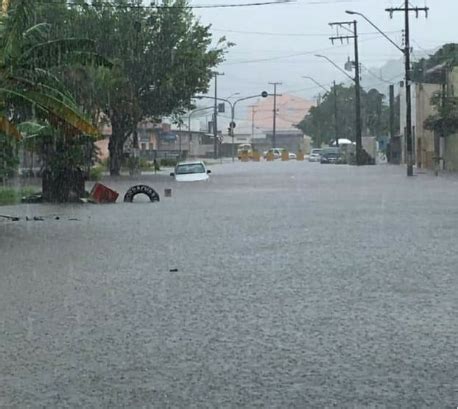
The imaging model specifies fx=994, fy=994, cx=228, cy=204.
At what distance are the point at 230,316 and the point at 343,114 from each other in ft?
432

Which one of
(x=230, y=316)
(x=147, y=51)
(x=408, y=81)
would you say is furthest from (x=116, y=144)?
(x=230, y=316)

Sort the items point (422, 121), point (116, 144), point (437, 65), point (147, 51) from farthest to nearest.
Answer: point (437, 65), point (422, 121), point (116, 144), point (147, 51)

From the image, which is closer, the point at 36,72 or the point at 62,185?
the point at 36,72

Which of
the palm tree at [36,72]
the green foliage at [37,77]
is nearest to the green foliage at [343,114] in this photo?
the palm tree at [36,72]

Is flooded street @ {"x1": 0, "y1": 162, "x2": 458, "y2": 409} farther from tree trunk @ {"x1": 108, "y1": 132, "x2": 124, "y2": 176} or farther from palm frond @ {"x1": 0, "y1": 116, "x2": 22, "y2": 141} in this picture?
tree trunk @ {"x1": 108, "y1": 132, "x2": 124, "y2": 176}

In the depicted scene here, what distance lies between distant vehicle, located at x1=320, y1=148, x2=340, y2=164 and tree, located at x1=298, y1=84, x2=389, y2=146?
30.4 metres

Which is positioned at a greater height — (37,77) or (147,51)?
(147,51)

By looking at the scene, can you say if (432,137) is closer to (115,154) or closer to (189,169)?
(115,154)

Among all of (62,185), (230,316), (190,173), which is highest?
(190,173)

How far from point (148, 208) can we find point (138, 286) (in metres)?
16.5

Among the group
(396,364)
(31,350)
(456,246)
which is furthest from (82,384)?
(456,246)

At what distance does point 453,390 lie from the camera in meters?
7.22

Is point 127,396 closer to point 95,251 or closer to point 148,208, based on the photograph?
point 95,251

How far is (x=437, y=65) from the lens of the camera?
73250 mm
